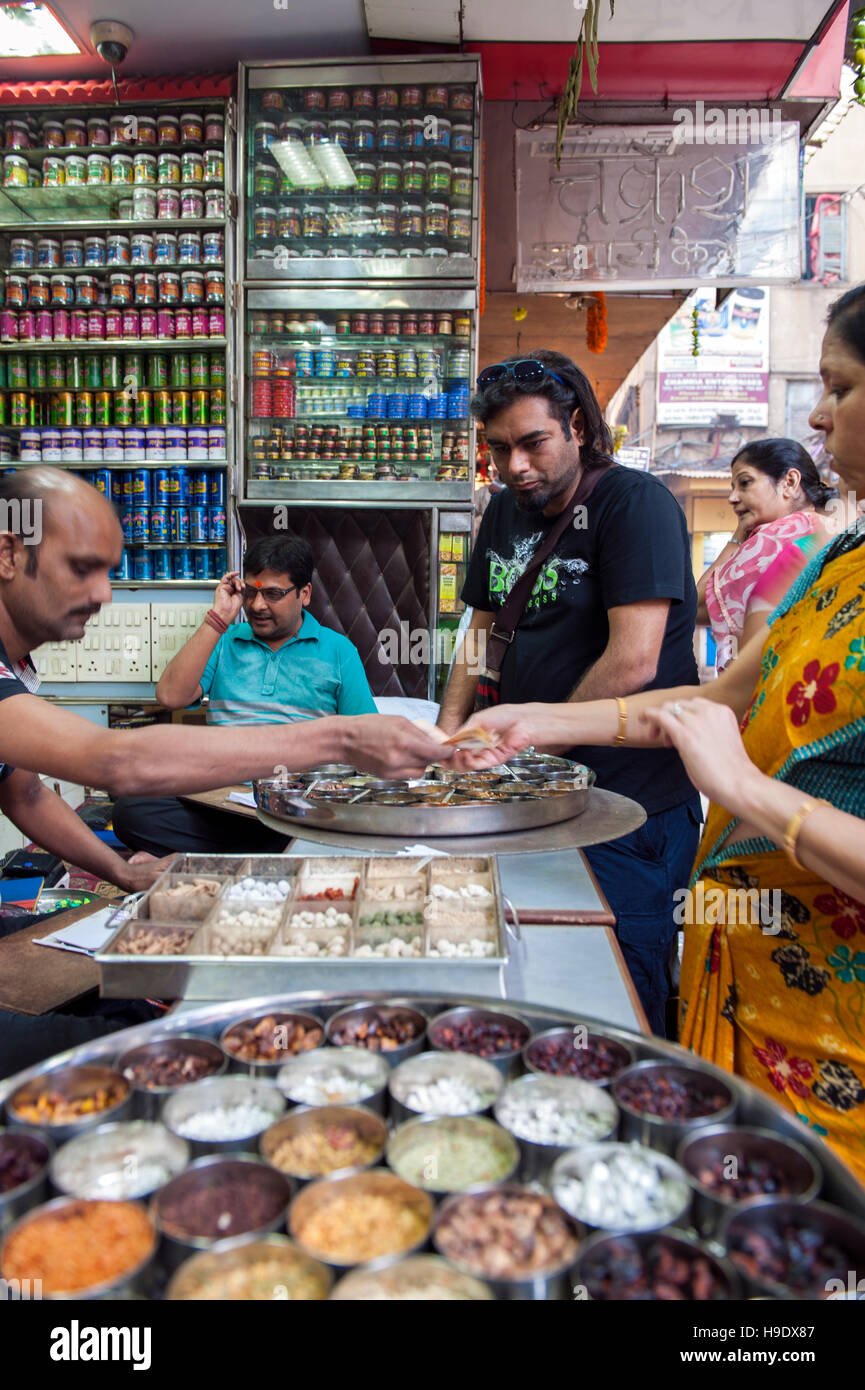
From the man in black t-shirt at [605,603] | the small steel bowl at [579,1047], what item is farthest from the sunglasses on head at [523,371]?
the small steel bowl at [579,1047]

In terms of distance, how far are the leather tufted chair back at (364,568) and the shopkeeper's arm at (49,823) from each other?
2.37 metres

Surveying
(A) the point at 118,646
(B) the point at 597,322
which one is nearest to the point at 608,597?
(A) the point at 118,646

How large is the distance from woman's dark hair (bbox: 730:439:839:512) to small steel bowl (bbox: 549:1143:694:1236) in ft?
11.3

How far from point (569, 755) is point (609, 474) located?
30.5 inches

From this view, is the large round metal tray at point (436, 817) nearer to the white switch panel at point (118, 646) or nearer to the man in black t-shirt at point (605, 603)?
the man in black t-shirt at point (605, 603)

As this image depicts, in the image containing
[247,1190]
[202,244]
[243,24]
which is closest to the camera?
[247,1190]

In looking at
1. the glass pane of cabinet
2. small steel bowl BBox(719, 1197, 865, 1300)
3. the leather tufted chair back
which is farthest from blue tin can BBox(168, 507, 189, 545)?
small steel bowl BBox(719, 1197, 865, 1300)

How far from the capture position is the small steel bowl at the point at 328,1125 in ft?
2.85

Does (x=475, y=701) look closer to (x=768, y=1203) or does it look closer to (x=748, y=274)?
(x=768, y=1203)

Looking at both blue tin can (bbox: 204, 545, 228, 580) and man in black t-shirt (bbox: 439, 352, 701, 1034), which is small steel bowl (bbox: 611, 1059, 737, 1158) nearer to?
man in black t-shirt (bbox: 439, 352, 701, 1034)

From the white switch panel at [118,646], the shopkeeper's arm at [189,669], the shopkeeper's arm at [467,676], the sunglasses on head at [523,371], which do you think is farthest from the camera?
the white switch panel at [118,646]

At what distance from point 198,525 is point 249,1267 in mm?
4153

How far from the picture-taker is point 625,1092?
3.06 ft
